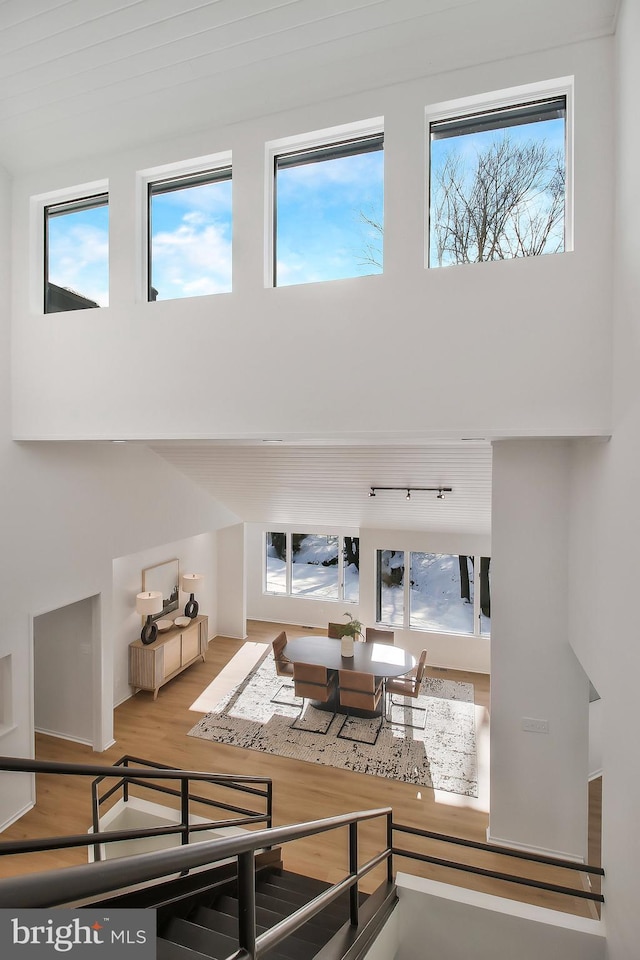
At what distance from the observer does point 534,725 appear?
4070 mm

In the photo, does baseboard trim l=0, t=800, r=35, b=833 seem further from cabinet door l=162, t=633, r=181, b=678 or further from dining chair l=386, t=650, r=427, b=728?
dining chair l=386, t=650, r=427, b=728

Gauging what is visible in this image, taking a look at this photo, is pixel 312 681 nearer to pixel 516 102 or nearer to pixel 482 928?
pixel 482 928

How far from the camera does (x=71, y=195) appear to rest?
4.27 meters

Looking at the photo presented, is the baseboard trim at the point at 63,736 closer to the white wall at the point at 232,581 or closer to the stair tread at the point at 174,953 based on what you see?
the white wall at the point at 232,581

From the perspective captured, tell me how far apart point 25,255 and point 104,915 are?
4.73 metres

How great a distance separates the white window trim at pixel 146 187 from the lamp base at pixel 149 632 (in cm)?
496

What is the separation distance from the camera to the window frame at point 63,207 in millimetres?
4148

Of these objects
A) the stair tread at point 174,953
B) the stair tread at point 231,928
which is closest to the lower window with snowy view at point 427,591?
the stair tread at point 231,928

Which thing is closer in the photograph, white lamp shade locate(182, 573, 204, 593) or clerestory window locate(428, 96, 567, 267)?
clerestory window locate(428, 96, 567, 267)

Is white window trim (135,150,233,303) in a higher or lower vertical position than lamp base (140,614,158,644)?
higher

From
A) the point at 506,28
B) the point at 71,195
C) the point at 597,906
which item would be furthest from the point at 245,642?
the point at 506,28

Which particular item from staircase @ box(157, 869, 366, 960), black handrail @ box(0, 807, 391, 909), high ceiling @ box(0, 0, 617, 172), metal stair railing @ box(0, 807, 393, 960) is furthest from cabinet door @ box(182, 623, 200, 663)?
black handrail @ box(0, 807, 391, 909)

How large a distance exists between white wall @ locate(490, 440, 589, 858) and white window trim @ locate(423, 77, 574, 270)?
1644 mm

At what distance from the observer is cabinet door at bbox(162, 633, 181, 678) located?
7244 mm
